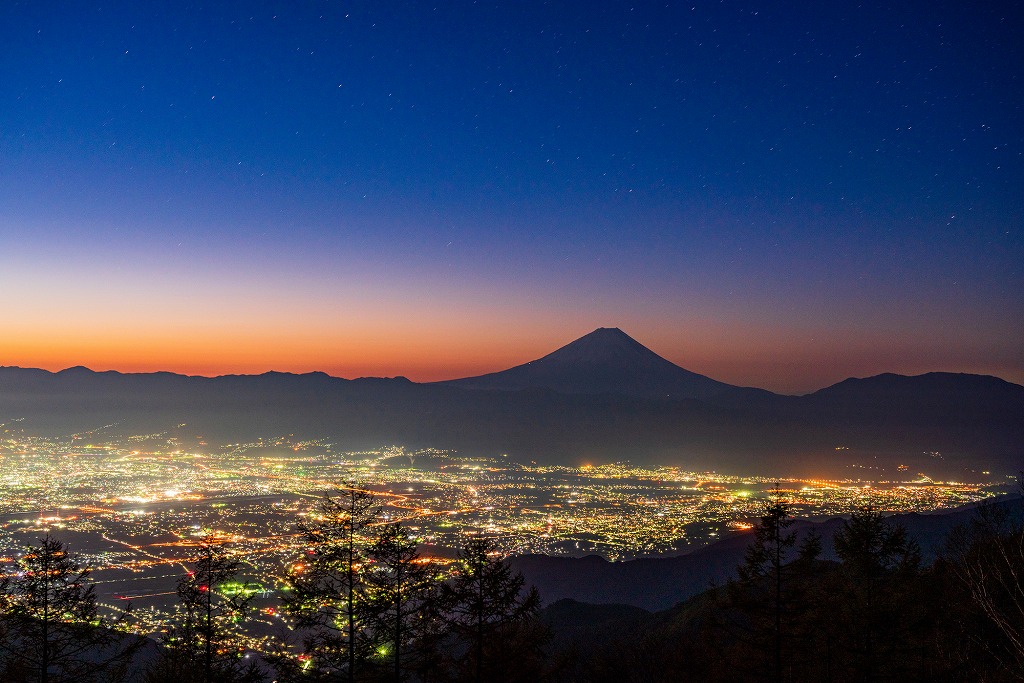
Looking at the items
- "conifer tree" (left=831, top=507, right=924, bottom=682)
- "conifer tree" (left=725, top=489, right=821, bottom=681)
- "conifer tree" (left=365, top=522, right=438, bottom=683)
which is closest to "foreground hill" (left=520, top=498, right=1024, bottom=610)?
"conifer tree" (left=831, top=507, right=924, bottom=682)

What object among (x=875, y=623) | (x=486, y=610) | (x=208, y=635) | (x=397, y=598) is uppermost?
(x=397, y=598)

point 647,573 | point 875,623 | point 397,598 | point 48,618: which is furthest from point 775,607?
point 647,573

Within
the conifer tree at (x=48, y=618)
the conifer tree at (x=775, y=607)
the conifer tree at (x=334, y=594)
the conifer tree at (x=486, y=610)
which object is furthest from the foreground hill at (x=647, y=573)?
the conifer tree at (x=48, y=618)

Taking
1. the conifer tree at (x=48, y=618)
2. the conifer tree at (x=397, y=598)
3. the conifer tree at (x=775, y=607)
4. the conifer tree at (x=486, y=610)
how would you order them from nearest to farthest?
1. the conifer tree at (x=48, y=618)
2. the conifer tree at (x=397, y=598)
3. the conifer tree at (x=486, y=610)
4. the conifer tree at (x=775, y=607)

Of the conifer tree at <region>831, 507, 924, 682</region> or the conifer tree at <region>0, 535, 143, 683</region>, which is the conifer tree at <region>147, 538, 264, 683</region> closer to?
the conifer tree at <region>0, 535, 143, 683</region>

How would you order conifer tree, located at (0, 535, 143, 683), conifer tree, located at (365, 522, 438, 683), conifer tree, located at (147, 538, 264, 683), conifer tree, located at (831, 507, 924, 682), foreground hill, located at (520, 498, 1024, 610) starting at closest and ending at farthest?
conifer tree, located at (0, 535, 143, 683) < conifer tree, located at (365, 522, 438, 683) < conifer tree, located at (147, 538, 264, 683) < conifer tree, located at (831, 507, 924, 682) < foreground hill, located at (520, 498, 1024, 610)

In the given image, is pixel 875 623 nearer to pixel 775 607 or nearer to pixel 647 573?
pixel 775 607

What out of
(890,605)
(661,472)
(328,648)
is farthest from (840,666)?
(661,472)

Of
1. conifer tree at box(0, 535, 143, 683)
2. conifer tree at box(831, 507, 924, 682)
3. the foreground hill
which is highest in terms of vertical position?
conifer tree at box(0, 535, 143, 683)

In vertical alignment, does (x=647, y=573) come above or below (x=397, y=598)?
below

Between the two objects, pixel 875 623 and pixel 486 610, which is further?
pixel 875 623

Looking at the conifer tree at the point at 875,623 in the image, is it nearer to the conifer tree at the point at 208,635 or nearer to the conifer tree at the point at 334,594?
the conifer tree at the point at 334,594
